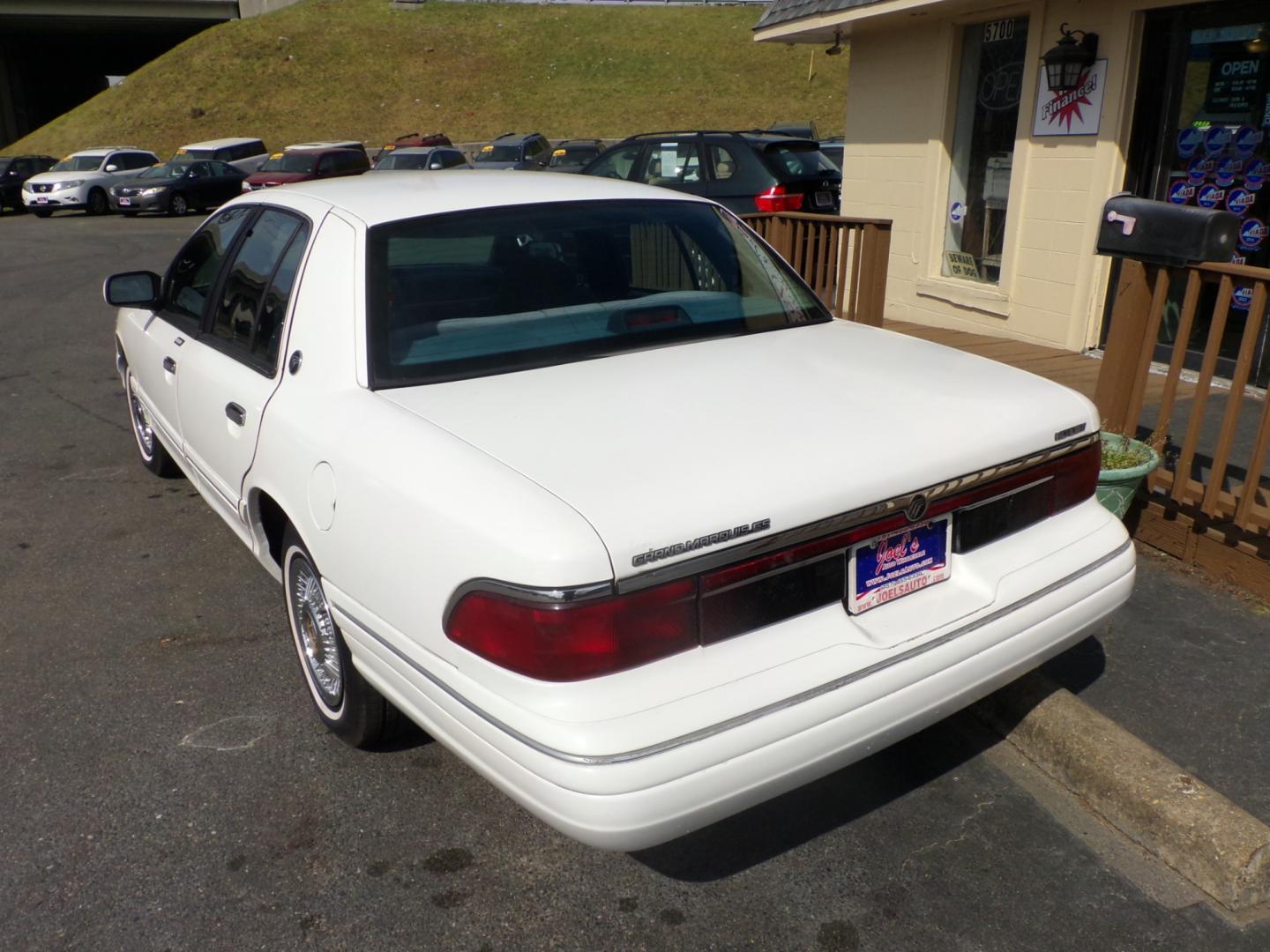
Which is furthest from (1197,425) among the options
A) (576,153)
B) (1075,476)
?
(576,153)

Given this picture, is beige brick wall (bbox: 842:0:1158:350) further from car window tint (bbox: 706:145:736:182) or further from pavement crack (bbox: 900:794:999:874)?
pavement crack (bbox: 900:794:999:874)

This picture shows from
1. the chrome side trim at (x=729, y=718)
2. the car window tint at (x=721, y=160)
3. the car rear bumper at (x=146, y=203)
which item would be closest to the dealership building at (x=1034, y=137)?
the car window tint at (x=721, y=160)

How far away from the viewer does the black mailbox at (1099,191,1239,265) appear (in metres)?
4.05

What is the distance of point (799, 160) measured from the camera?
10.9 meters

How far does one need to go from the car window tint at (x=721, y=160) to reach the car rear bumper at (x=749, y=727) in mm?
8469

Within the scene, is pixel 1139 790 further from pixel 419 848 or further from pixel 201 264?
pixel 201 264

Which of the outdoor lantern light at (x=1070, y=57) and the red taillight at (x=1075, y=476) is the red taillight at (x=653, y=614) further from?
the outdoor lantern light at (x=1070, y=57)

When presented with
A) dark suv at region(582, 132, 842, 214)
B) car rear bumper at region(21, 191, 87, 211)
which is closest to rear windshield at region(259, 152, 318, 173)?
car rear bumper at region(21, 191, 87, 211)

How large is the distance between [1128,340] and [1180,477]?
0.66m

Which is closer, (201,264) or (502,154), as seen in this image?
(201,264)

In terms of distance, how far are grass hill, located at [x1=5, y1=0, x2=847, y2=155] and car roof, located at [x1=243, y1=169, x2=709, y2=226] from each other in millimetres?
41043

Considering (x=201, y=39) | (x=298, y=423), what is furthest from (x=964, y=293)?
(x=201, y=39)

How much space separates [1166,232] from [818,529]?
2.67m

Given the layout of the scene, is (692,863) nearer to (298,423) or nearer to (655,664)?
(655,664)
